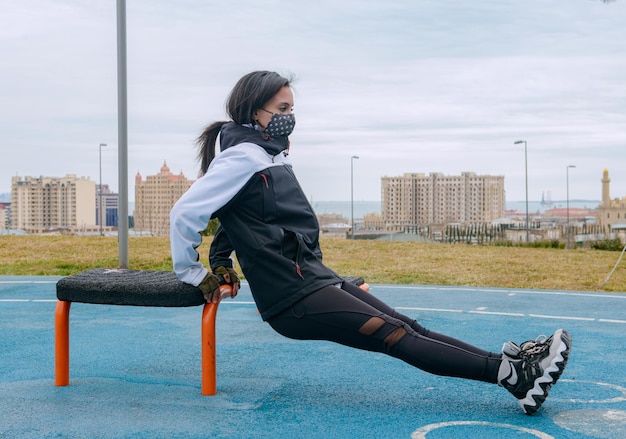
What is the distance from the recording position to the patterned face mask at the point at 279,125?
11.9ft

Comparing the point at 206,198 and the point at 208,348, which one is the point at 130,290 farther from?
the point at 206,198

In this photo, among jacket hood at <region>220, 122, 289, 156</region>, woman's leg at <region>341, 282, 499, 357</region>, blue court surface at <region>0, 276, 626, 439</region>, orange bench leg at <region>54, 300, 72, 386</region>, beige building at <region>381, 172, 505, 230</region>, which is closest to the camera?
blue court surface at <region>0, 276, 626, 439</region>

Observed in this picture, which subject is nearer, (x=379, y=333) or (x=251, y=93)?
(x=379, y=333)

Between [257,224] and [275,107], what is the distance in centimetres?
59

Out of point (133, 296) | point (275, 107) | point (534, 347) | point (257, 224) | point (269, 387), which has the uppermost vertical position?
point (275, 107)

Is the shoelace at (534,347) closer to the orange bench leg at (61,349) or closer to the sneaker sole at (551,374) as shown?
the sneaker sole at (551,374)

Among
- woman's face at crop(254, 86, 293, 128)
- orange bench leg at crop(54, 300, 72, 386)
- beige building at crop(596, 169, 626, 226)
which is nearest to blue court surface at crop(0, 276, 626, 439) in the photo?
orange bench leg at crop(54, 300, 72, 386)

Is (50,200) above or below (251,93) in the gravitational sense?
above

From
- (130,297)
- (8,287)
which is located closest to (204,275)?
(130,297)

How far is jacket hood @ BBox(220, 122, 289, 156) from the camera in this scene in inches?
141

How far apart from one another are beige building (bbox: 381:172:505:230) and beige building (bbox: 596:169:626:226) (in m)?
48.3

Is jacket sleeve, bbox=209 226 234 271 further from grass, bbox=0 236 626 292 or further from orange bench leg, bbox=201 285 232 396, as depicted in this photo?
grass, bbox=0 236 626 292

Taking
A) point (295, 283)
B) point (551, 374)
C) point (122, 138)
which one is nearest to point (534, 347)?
point (551, 374)

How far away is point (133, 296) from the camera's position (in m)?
3.89
